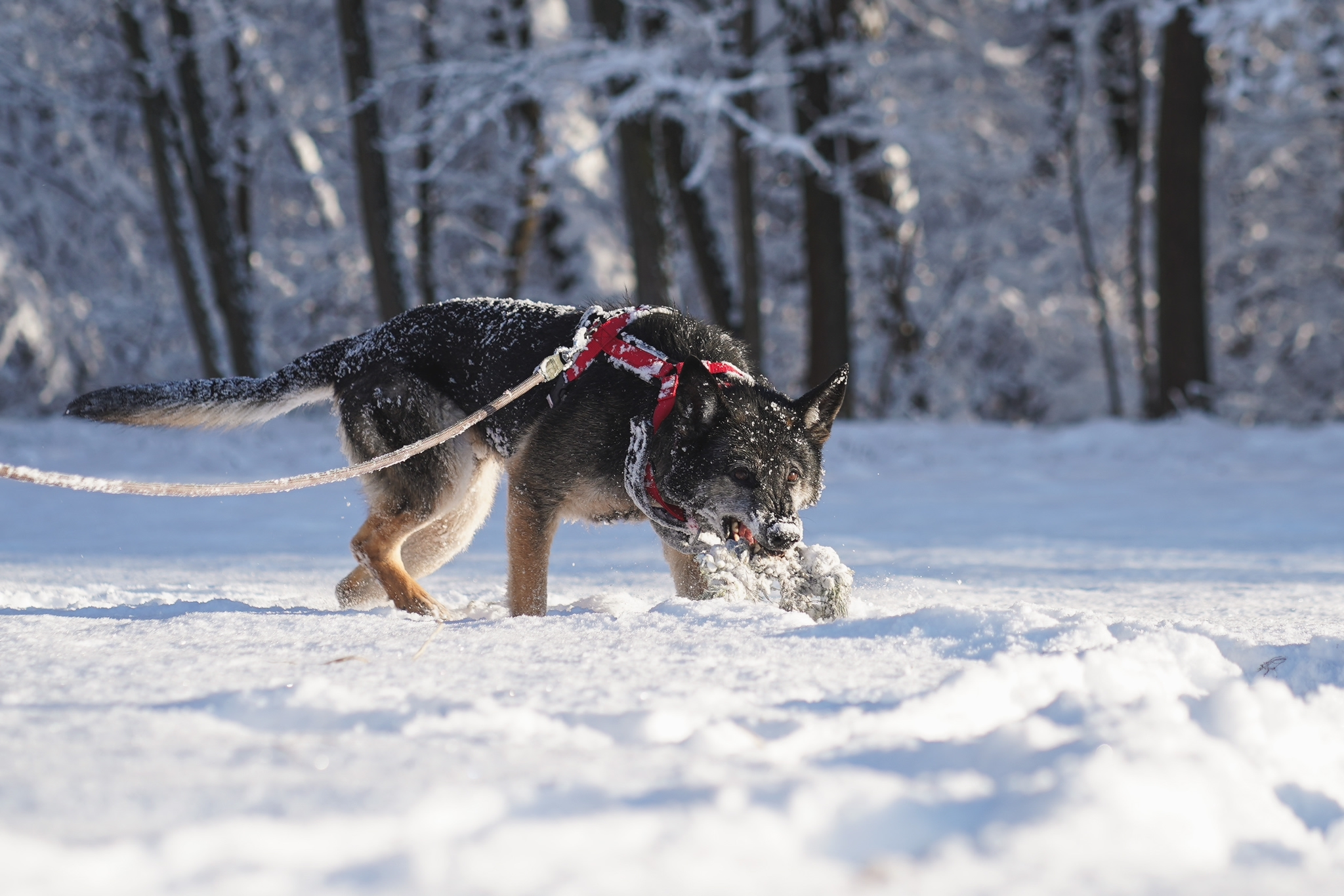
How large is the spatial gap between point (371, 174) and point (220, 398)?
32.7 feet

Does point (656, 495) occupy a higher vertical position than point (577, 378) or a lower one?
lower

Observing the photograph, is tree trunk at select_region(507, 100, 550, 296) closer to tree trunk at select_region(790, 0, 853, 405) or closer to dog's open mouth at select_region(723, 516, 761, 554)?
tree trunk at select_region(790, 0, 853, 405)

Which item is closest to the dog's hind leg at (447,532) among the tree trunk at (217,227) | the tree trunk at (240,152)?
the tree trunk at (217,227)

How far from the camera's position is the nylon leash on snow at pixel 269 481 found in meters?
2.63

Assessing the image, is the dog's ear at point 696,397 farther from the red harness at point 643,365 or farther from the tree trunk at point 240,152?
the tree trunk at point 240,152

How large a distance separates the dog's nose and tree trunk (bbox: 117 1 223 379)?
522 inches

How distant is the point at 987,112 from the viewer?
18109 mm

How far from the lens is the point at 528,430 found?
383cm

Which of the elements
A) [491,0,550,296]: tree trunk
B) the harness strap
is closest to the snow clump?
the harness strap

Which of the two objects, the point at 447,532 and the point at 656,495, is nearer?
the point at 656,495

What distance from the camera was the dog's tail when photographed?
12.4ft

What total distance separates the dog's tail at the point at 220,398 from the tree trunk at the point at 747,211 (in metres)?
8.65

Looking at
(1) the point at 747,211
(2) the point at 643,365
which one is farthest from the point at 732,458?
(1) the point at 747,211

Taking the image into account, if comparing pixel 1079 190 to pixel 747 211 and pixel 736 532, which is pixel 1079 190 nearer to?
pixel 747 211
